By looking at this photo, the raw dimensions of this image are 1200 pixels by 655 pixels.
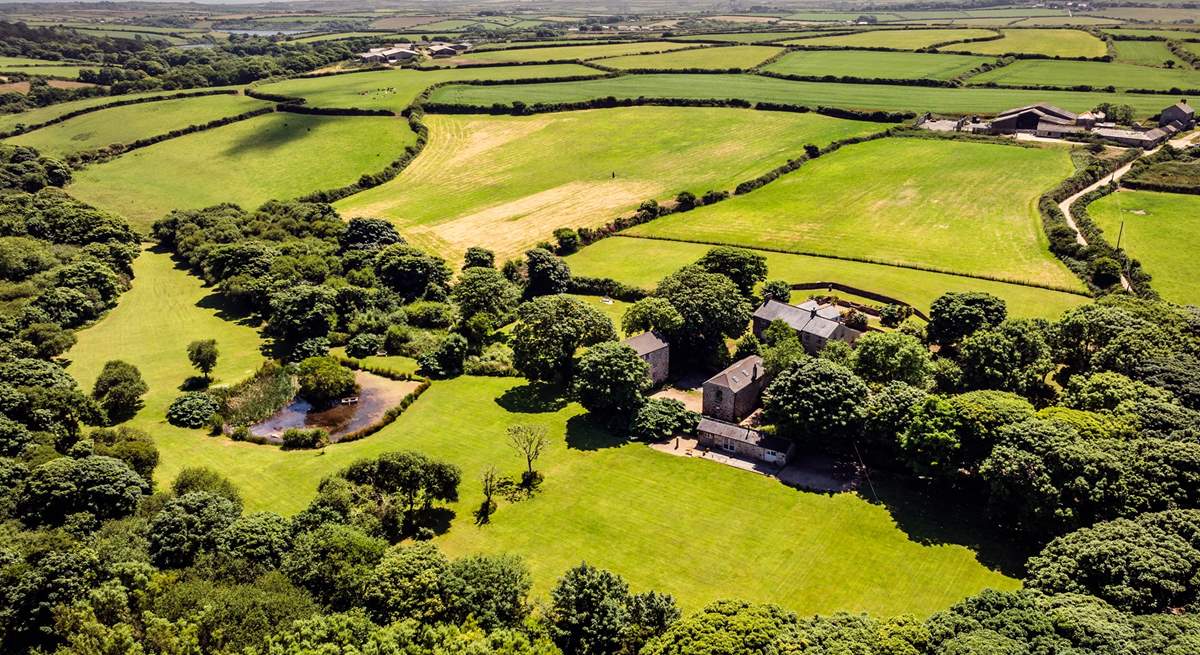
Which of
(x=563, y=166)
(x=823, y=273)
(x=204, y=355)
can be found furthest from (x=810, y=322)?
(x=563, y=166)

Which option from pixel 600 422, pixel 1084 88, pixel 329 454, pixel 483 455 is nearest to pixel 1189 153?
pixel 1084 88

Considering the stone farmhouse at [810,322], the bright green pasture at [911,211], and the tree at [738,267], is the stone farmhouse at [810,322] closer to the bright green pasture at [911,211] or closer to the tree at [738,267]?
the tree at [738,267]

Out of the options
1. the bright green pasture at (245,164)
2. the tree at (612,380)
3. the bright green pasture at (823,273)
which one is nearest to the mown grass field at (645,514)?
the tree at (612,380)

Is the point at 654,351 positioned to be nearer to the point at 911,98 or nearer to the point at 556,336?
the point at 556,336

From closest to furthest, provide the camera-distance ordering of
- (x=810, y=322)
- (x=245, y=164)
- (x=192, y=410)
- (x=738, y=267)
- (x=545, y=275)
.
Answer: (x=192, y=410), (x=810, y=322), (x=738, y=267), (x=545, y=275), (x=245, y=164)

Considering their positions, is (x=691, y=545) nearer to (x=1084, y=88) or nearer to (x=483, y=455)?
(x=483, y=455)

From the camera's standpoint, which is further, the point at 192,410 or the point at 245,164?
the point at 245,164

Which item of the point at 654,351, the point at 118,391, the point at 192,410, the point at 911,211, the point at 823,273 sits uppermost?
the point at 911,211
